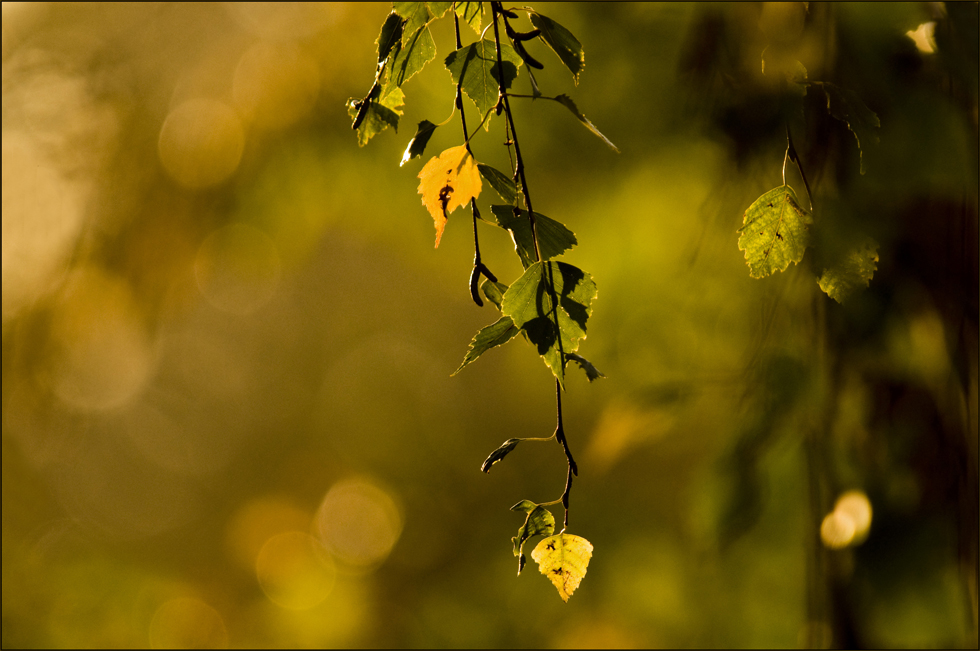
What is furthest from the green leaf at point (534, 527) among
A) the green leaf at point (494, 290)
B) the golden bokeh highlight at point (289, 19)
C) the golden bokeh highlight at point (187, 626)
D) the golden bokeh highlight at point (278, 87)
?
the golden bokeh highlight at point (187, 626)

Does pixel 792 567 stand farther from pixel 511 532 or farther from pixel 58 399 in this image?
pixel 58 399

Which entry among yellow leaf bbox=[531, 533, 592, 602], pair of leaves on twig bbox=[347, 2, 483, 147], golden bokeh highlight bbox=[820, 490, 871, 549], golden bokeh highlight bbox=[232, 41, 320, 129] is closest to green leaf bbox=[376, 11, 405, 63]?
pair of leaves on twig bbox=[347, 2, 483, 147]

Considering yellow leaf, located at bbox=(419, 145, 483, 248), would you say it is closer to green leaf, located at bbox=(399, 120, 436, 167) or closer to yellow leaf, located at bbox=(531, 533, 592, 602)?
green leaf, located at bbox=(399, 120, 436, 167)

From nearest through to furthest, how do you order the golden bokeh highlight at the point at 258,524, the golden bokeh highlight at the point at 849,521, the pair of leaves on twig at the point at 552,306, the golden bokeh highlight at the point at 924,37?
the pair of leaves on twig at the point at 552,306
the golden bokeh highlight at the point at 924,37
the golden bokeh highlight at the point at 849,521
the golden bokeh highlight at the point at 258,524

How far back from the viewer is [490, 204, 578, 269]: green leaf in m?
0.25

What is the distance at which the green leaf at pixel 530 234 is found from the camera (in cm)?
25

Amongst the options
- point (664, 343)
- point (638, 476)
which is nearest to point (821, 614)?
point (664, 343)

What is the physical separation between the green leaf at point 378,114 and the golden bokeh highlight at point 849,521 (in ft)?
2.00

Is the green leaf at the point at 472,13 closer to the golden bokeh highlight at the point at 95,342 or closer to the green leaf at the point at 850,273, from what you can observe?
the green leaf at the point at 850,273

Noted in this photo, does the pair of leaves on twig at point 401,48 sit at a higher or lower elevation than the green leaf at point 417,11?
lower

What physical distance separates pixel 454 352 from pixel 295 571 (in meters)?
1.10

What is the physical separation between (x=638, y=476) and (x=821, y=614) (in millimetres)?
1044

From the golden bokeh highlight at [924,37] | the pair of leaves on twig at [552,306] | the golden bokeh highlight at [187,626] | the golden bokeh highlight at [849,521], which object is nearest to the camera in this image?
the pair of leaves on twig at [552,306]

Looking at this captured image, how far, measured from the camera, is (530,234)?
0.83ft
